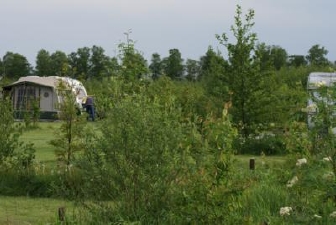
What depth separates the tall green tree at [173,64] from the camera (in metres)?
A: 47.2

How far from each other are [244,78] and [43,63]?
37.2 m

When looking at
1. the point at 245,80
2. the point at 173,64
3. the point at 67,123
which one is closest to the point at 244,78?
the point at 245,80

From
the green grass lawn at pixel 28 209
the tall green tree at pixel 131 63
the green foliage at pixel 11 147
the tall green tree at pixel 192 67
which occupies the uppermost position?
the tall green tree at pixel 192 67

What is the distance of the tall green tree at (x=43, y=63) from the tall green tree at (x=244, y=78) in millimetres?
35813

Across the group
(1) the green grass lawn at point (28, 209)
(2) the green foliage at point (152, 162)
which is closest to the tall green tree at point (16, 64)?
(1) the green grass lawn at point (28, 209)

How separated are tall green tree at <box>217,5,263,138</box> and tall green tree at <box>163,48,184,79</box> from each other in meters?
31.4

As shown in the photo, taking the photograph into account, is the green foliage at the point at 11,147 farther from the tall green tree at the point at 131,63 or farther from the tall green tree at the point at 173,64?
the tall green tree at the point at 173,64

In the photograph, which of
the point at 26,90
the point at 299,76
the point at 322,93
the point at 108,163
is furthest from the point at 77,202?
the point at 26,90

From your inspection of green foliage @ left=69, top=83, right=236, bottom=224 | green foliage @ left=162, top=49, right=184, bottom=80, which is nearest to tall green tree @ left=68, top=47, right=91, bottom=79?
green foliage @ left=162, top=49, right=184, bottom=80

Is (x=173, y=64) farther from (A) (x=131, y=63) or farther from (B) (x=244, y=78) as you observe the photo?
(A) (x=131, y=63)

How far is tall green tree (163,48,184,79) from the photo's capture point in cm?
4719

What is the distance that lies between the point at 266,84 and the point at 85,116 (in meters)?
6.18

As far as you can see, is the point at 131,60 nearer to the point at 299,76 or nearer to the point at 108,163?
the point at 108,163

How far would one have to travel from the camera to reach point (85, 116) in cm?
1105
